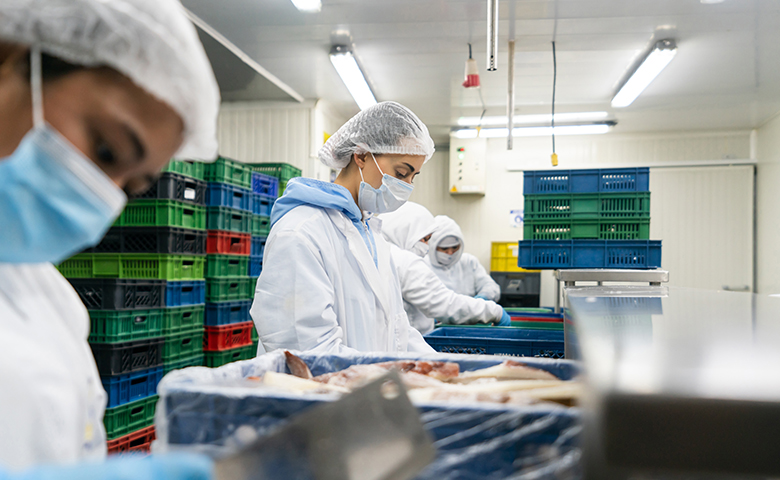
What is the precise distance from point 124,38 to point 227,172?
3.57 meters

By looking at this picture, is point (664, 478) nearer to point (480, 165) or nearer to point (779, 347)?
A: point (779, 347)

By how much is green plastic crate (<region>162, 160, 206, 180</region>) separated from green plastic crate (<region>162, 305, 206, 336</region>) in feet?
2.98

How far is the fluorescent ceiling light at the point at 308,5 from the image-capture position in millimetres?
4090

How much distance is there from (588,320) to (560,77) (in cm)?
561

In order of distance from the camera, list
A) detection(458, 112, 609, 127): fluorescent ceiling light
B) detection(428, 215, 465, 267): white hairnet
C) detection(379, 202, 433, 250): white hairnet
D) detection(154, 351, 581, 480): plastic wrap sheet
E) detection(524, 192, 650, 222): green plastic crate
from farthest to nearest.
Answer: detection(458, 112, 609, 127): fluorescent ceiling light < detection(428, 215, 465, 267): white hairnet < detection(379, 202, 433, 250): white hairnet < detection(524, 192, 650, 222): green plastic crate < detection(154, 351, 581, 480): plastic wrap sheet

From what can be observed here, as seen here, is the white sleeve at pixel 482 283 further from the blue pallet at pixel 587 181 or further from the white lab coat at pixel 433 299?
the white lab coat at pixel 433 299

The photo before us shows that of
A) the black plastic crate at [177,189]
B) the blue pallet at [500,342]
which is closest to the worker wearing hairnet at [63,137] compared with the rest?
the blue pallet at [500,342]

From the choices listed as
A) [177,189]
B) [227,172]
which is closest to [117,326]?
[177,189]

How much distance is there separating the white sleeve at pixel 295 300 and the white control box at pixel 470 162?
21.1ft

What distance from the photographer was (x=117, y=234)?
3432mm

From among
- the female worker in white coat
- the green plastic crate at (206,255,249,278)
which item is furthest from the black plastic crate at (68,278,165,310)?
the female worker in white coat

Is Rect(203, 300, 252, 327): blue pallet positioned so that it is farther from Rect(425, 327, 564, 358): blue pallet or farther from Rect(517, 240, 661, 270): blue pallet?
Rect(517, 240, 661, 270): blue pallet

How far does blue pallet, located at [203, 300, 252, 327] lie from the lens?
163 inches

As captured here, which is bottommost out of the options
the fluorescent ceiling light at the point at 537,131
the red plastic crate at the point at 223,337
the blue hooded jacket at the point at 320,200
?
the red plastic crate at the point at 223,337
